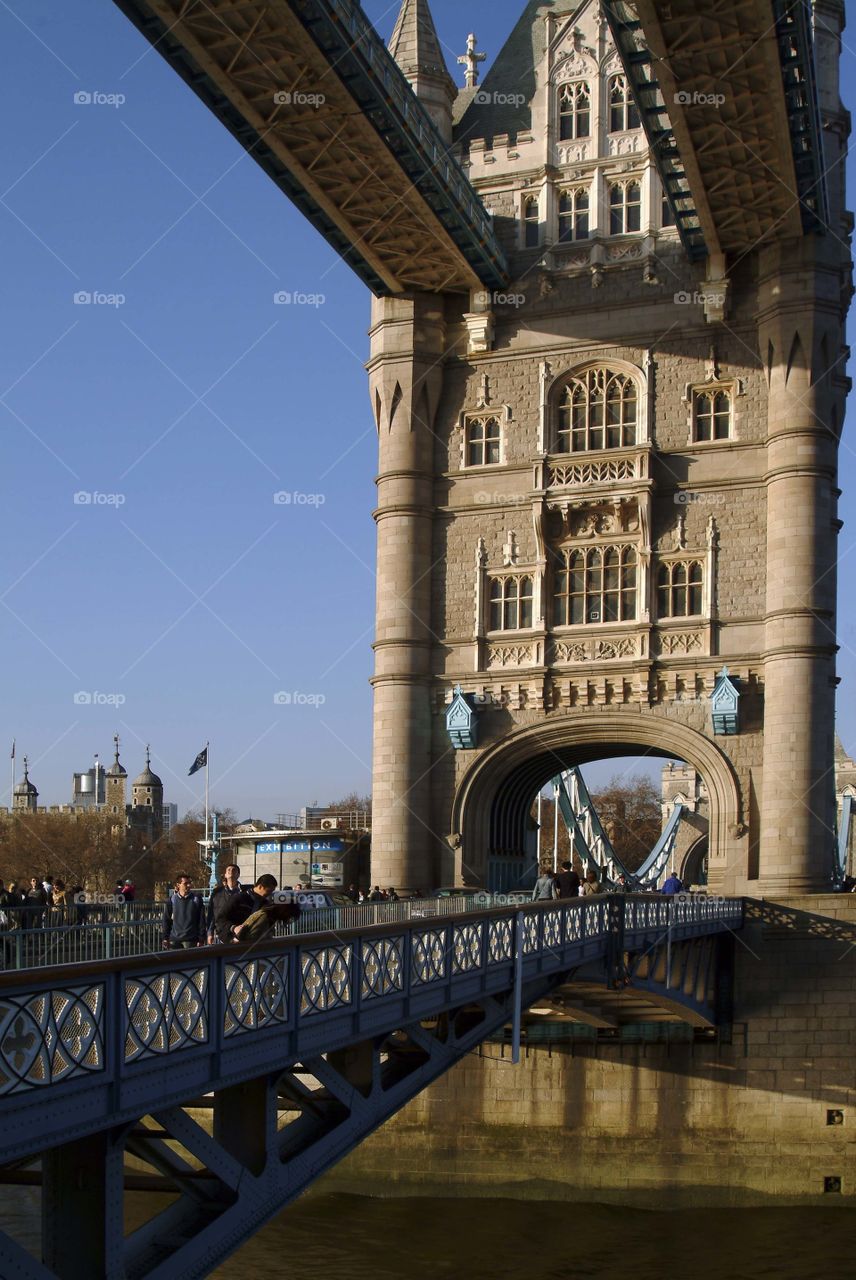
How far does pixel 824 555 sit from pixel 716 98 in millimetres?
11046

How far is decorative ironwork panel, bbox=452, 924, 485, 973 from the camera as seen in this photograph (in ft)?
58.6

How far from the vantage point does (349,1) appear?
3153cm

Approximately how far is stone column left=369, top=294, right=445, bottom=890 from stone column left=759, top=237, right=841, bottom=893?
884 centimetres

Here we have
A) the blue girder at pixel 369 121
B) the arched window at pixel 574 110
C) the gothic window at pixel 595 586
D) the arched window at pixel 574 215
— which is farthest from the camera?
the arched window at pixel 574 110

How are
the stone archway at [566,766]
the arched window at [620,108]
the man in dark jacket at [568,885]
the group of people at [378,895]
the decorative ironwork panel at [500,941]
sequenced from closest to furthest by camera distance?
the decorative ironwork panel at [500,941]
the man in dark jacket at [568,885]
the group of people at [378,895]
the stone archway at [566,766]
the arched window at [620,108]

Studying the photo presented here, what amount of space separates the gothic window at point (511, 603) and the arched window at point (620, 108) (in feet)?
40.7

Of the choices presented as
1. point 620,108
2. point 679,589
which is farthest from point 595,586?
point 620,108

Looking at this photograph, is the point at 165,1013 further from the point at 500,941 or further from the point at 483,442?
the point at 483,442

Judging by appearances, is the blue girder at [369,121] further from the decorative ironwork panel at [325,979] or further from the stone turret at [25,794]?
the stone turret at [25,794]

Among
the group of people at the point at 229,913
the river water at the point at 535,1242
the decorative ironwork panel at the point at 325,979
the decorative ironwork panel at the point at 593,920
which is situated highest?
the group of people at the point at 229,913

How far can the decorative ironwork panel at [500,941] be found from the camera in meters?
19.5

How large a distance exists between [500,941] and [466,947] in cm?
166

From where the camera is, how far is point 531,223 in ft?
140

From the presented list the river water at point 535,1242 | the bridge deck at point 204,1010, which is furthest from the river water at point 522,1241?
the bridge deck at point 204,1010
